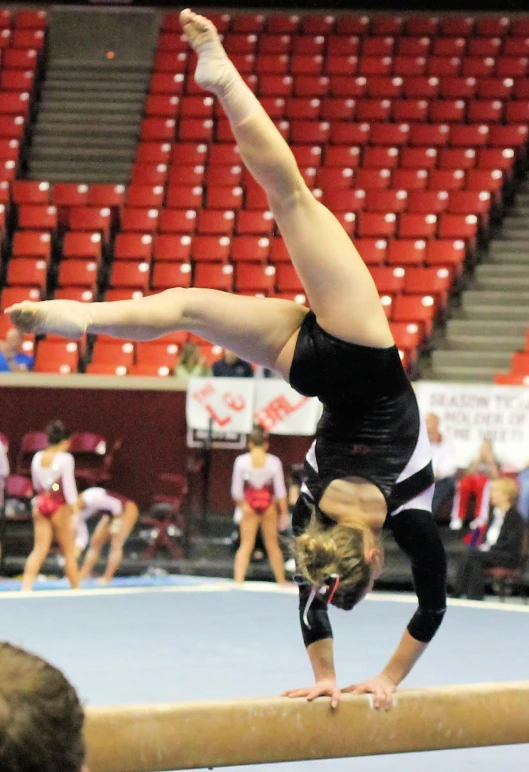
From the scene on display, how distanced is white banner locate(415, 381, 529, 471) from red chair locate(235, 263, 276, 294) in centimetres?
287

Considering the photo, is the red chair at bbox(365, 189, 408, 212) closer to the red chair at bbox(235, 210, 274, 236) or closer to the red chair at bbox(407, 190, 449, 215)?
the red chair at bbox(407, 190, 449, 215)

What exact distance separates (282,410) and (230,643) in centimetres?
288

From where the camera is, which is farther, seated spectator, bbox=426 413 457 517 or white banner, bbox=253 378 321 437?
white banner, bbox=253 378 321 437

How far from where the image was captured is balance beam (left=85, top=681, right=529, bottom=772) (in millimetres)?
3045

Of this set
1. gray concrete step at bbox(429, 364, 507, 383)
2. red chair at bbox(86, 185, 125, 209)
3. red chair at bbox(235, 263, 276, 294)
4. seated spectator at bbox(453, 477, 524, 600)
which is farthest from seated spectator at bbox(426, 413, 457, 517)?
red chair at bbox(86, 185, 125, 209)

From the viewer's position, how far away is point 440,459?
9492 mm

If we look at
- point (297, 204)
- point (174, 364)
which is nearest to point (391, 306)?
point (174, 364)

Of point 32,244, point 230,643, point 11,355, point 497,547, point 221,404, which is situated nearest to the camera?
point 230,643

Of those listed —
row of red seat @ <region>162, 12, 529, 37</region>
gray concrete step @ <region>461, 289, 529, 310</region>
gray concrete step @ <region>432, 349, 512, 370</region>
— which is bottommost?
gray concrete step @ <region>432, 349, 512, 370</region>

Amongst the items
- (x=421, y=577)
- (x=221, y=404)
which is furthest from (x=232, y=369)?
(x=421, y=577)

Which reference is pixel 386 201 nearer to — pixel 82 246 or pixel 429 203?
pixel 429 203

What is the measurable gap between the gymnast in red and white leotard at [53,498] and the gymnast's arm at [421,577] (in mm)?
5676

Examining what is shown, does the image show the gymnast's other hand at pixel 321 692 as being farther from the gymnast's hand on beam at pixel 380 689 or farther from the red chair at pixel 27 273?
the red chair at pixel 27 273

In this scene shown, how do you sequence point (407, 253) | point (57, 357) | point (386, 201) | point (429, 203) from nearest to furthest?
point (57, 357), point (407, 253), point (429, 203), point (386, 201)
